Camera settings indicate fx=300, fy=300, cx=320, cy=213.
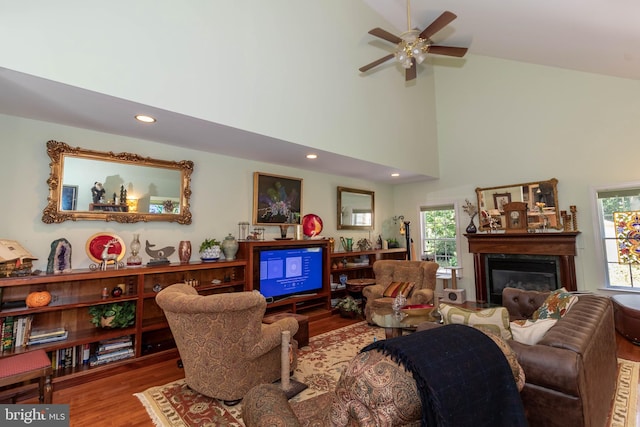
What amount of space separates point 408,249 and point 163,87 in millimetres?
5444

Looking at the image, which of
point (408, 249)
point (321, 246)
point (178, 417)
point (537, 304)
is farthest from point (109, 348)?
point (408, 249)

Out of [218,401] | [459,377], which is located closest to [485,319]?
[459,377]

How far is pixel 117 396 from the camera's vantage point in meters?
2.64

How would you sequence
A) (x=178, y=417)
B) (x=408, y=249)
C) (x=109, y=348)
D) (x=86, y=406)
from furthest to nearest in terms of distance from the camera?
(x=408, y=249) → (x=109, y=348) → (x=86, y=406) → (x=178, y=417)

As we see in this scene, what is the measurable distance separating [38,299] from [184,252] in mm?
1408

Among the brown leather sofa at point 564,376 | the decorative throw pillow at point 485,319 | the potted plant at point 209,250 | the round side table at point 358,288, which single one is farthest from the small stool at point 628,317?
the potted plant at point 209,250

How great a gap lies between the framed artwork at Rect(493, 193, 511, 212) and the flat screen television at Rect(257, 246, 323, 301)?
3.54 meters

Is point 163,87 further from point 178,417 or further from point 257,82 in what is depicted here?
point 178,417

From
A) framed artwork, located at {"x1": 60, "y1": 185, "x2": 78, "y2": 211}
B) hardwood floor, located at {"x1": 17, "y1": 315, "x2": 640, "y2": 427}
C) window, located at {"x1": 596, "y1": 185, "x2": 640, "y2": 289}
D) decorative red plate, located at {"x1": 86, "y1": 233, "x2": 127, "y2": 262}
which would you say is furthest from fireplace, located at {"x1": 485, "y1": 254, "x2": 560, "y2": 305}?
framed artwork, located at {"x1": 60, "y1": 185, "x2": 78, "y2": 211}

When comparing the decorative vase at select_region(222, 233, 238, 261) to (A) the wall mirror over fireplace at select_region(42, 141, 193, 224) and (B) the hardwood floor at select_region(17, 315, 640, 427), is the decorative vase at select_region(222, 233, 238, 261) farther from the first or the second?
(B) the hardwood floor at select_region(17, 315, 640, 427)

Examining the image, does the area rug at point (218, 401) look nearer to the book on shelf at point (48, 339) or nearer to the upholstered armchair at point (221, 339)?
the upholstered armchair at point (221, 339)

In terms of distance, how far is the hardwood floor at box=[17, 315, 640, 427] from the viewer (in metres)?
2.31

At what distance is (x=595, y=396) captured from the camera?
1.80 meters

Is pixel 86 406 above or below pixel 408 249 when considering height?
below
